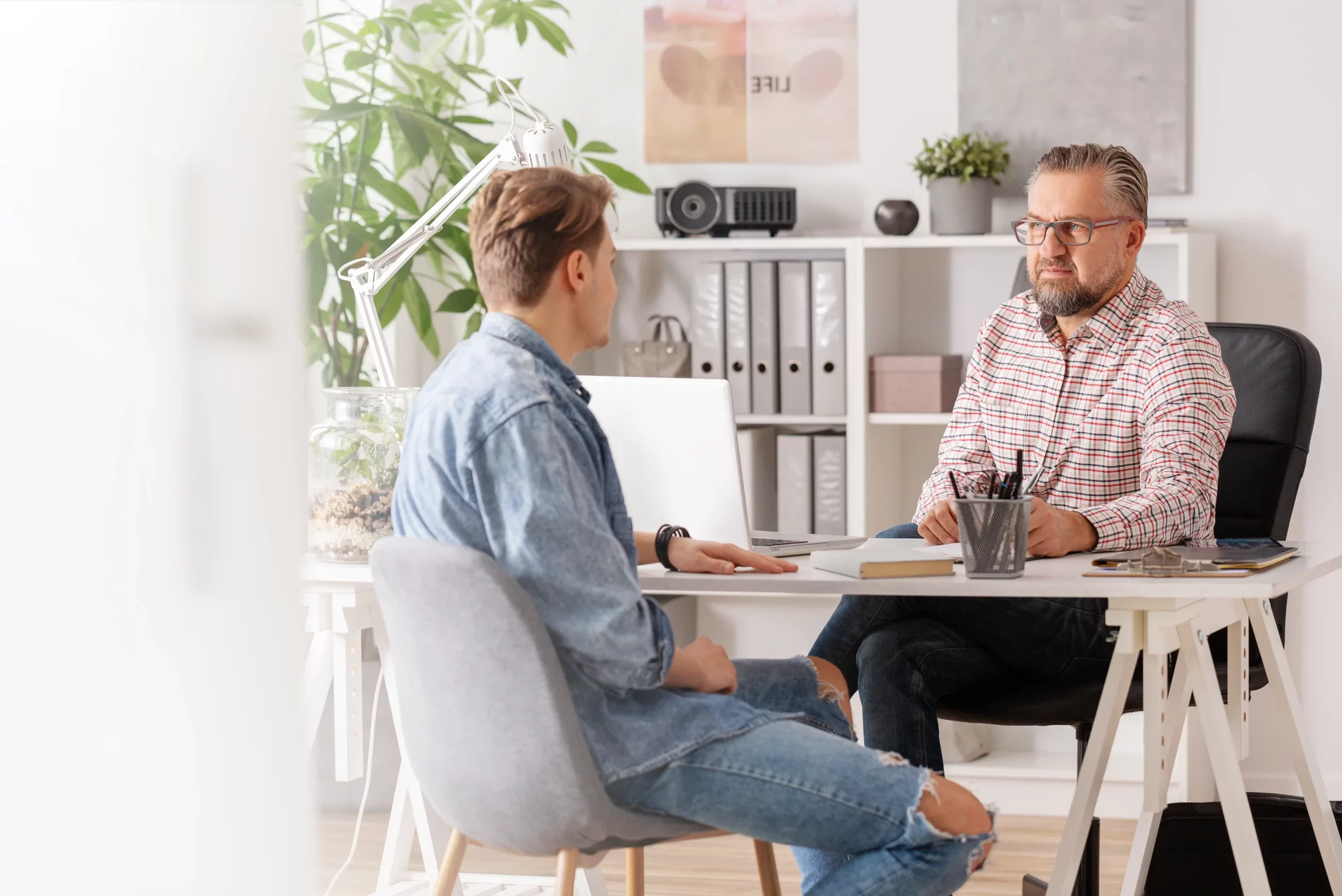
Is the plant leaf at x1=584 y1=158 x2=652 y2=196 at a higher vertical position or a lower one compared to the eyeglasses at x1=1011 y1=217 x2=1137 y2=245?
higher

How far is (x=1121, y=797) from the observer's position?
3.42 meters

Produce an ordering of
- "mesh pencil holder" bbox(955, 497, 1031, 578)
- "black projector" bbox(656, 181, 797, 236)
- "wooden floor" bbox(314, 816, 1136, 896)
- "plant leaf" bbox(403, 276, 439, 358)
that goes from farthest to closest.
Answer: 1. "black projector" bbox(656, 181, 797, 236)
2. "plant leaf" bbox(403, 276, 439, 358)
3. "wooden floor" bbox(314, 816, 1136, 896)
4. "mesh pencil holder" bbox(955, 497, 1031, 578)

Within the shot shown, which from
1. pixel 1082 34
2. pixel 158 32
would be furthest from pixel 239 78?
pixel 1082 34

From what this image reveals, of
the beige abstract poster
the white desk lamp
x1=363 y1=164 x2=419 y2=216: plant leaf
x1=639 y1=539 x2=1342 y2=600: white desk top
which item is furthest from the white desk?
the beige abstract poster

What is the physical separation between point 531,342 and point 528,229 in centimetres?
13

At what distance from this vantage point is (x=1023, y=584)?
Answer: 1.72 meters

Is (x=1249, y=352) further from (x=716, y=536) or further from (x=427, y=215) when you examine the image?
(x=427, y=215)

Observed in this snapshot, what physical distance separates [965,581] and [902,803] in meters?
0.28

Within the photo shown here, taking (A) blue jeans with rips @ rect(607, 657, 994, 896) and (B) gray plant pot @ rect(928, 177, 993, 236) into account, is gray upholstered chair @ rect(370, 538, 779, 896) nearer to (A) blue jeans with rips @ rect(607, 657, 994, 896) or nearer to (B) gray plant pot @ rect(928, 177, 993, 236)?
(A) blue jeans with rips @ rect(607, 657, 994, 896)

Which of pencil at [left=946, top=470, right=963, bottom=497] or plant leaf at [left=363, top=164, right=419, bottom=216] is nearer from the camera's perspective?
pencil at [left=946, top=470, right=963, bottom=497]

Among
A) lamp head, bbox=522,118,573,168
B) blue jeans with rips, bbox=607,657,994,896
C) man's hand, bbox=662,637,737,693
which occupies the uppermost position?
lamp head, bbox=522,118,573,168

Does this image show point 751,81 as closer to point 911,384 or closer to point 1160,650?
point 911,384

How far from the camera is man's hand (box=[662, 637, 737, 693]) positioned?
67.1 inches

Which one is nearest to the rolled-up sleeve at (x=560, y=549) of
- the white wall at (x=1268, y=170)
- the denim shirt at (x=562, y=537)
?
the denim shirt at (x=562, y=537)
